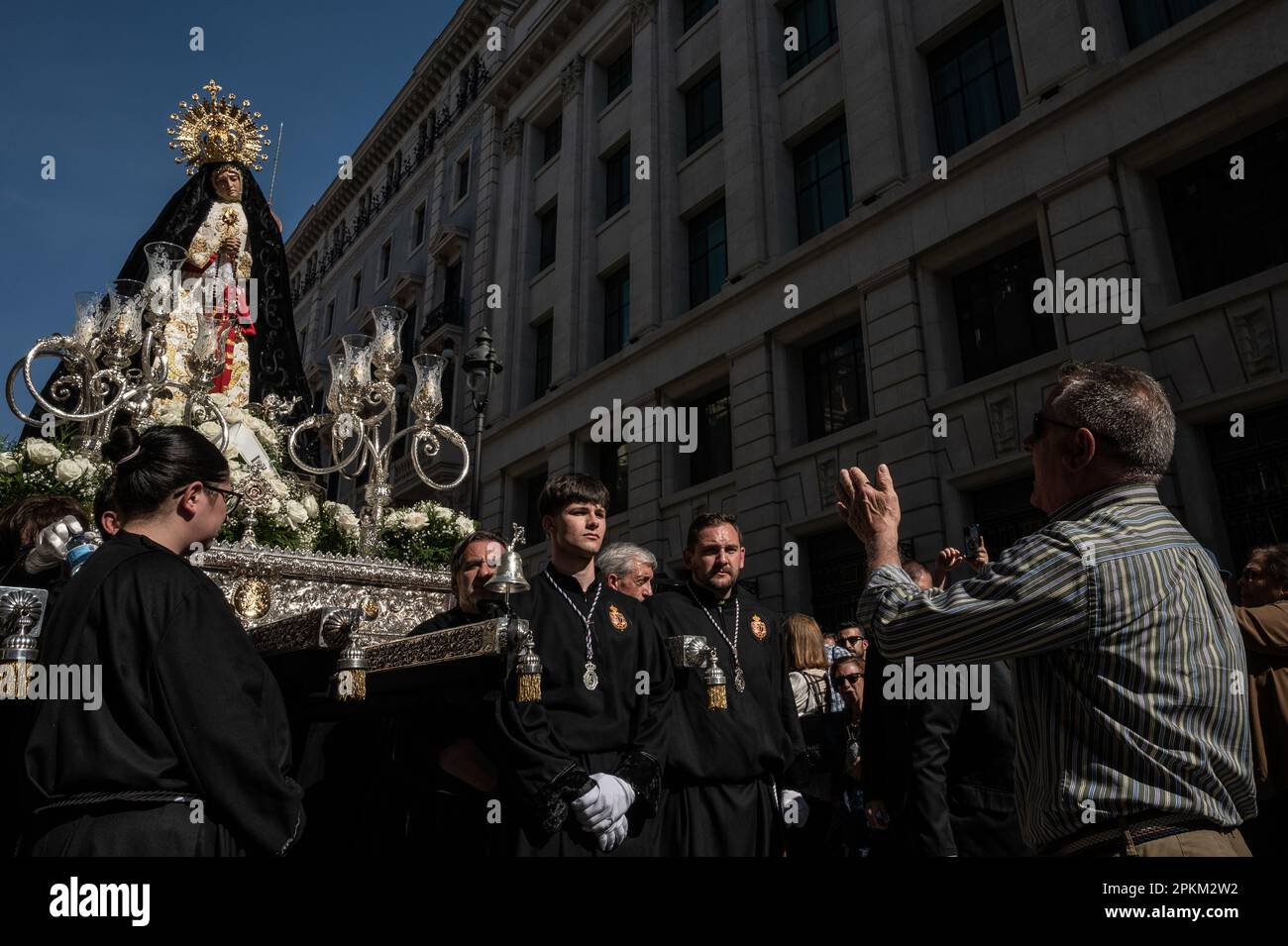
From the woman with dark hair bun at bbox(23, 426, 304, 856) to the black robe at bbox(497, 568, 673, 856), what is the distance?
36.8 inches

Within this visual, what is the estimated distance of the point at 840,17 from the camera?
56.1ft

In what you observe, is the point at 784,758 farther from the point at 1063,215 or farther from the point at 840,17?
the point at 840,17

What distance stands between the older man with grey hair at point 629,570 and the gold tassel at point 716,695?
117cm

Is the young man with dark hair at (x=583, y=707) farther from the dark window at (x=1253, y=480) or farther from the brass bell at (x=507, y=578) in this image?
the dark window at (x=1253, y=480)

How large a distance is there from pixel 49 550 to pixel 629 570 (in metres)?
2.88

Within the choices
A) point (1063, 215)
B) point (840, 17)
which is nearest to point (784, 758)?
point (1063, 215)

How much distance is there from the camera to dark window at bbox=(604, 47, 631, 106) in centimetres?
2412

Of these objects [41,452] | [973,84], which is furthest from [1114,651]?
[973,84]

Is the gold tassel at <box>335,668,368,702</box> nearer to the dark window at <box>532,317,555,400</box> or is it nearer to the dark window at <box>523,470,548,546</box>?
the dark window at <box>523,470,548,546</box>

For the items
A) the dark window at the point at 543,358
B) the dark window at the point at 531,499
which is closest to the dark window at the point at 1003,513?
the dark window at the point at 531,499

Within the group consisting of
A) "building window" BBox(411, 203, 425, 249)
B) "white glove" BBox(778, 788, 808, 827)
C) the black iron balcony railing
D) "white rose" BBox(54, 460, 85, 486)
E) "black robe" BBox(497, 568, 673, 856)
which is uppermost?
the black iron balcony railing

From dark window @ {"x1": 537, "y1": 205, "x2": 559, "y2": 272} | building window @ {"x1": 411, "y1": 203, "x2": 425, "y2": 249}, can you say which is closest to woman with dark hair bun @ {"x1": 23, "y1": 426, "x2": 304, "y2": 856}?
dark window @ {"x1": 537, "y1": 205, "x2": 559, "y2": 272}

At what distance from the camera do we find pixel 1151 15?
41.8 ft

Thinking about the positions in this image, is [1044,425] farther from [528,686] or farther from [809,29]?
[809,29]
